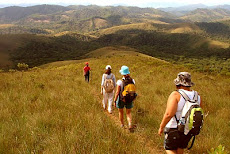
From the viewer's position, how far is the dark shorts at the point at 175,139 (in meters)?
2.65

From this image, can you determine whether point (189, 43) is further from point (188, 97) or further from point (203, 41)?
point (188, 97)

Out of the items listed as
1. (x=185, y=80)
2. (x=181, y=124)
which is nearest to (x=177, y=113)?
(x=181, y=124)

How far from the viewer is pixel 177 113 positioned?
2648mm

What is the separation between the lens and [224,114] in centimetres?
513

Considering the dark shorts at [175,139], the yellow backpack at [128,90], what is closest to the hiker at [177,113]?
the dark shorts at [175,139]

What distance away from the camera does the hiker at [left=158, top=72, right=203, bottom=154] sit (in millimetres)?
2578

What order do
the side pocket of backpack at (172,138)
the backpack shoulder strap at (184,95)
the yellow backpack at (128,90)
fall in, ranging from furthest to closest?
the yellow backpack at (128,90) → the side pocket of backpack at (172,138) → the backpack shoulder strap at (184,95)

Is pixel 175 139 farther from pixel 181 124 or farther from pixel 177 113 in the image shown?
pixel 177 113

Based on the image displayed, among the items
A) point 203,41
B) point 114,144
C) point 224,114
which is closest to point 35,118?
point 114,144

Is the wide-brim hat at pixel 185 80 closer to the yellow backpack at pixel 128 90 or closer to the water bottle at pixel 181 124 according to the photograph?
the water bottle at pixel 181 124

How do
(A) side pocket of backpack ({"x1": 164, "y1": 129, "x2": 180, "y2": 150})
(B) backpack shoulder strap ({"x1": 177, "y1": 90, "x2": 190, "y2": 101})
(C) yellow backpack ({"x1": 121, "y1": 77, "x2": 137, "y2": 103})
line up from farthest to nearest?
(C) yellow backpack ({"x1": 121, "y1": 77, "x2": 137, "y2": 103}) < (A) side pocket of backpack ({"x1": 164, "y1": 129, "x2": 180, "y2": 150}) < (B) backpack shoulder strap ({"x1": 177, "y1": 90, "x2": 190, "y2": 101})

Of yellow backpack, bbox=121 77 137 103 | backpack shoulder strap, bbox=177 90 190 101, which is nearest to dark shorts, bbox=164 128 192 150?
backpack shoulder strap, bbox=177 90 190 101

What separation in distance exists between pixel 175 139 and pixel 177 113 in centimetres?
44

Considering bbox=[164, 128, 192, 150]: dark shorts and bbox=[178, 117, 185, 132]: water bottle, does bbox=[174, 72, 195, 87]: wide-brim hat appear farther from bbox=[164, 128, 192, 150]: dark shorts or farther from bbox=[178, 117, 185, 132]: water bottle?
bbox=[164, 128, 192, 150]: dark shorts
